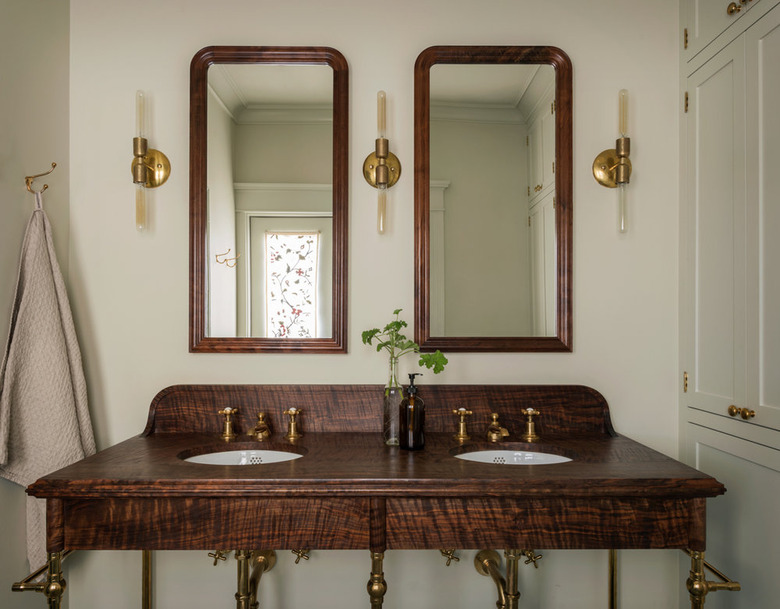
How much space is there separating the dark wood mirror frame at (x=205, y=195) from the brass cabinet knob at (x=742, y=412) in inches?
42.2

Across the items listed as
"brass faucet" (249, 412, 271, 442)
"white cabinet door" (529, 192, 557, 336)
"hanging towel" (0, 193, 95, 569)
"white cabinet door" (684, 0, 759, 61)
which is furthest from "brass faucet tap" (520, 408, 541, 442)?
"hanging towel" (0, 193, 95, 569)

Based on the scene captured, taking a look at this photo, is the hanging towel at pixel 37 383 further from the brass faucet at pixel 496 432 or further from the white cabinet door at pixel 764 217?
the white cabinet door at pixel 764 217

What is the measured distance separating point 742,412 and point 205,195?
1618 mm

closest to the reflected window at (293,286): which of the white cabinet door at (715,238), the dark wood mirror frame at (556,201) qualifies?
the dark wood mirror frame at (556,201)

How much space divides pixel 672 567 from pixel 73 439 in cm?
183

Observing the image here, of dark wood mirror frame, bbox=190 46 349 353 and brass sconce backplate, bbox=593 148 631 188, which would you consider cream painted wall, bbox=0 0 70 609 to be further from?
brass sconce backplate, bbox=593 148 631 188

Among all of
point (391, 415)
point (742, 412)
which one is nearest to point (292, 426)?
point (391, 415)

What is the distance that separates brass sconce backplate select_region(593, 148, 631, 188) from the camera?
1.87 meters

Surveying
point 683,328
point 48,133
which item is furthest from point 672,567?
point 48,133

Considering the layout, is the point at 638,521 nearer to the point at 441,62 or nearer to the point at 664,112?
the point at 664,112

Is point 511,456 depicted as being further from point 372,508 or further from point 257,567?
point 257,567

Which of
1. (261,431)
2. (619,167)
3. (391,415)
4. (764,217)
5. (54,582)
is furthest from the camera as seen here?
(619,167)

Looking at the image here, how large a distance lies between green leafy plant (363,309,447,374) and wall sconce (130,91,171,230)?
0.80 meters

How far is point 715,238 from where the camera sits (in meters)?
1.68
